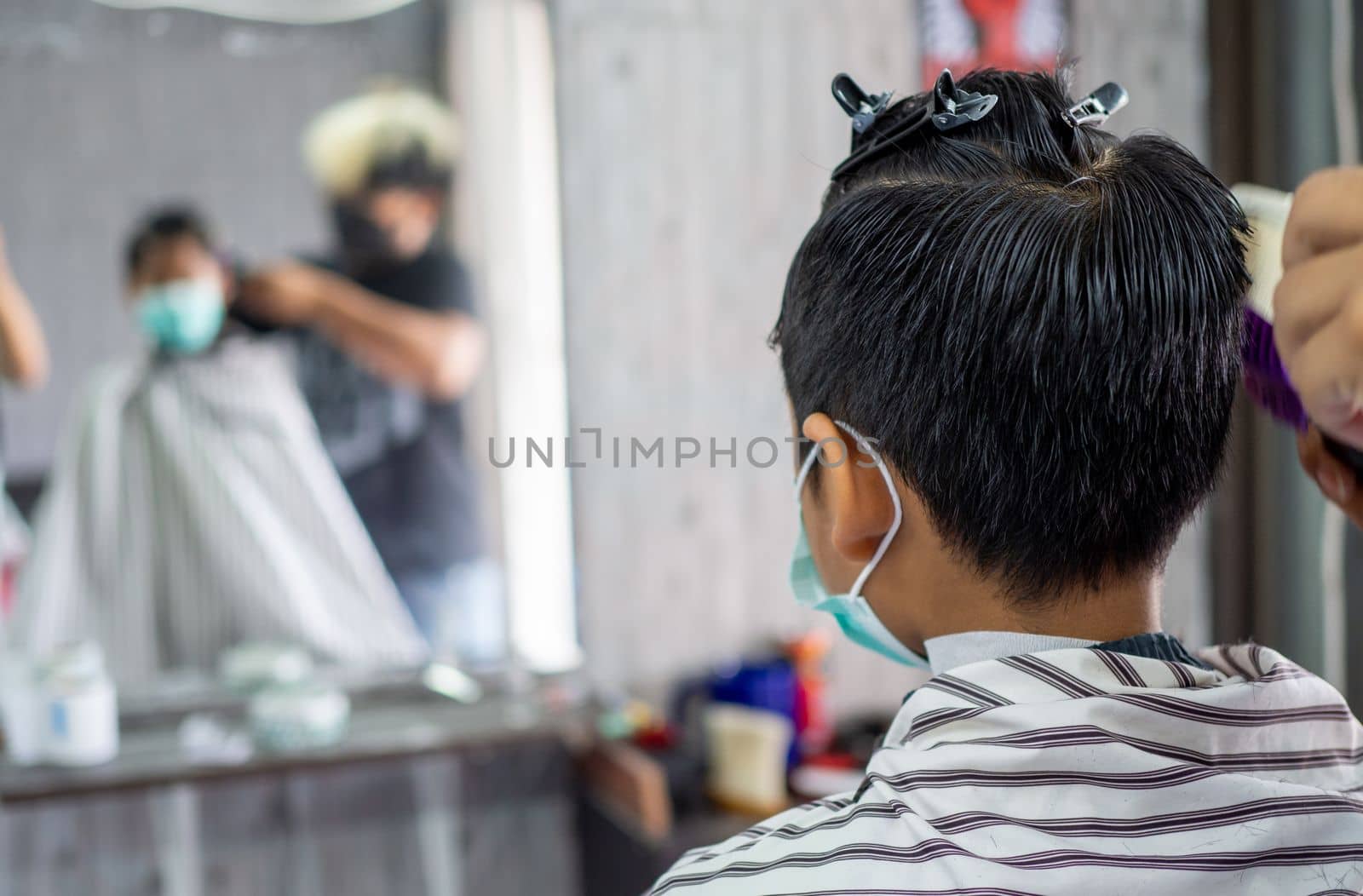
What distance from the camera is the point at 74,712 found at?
1773 millimetres

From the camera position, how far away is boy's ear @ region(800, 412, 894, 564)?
75cm

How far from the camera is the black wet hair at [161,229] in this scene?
1926 millimetres

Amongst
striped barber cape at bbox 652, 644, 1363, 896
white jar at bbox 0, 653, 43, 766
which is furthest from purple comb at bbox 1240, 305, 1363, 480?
white jar at bbox 0, 653, 43, 766

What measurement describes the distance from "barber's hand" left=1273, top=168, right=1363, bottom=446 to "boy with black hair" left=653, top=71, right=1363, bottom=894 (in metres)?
0.08

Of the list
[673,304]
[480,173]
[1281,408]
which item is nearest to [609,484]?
[673,304]

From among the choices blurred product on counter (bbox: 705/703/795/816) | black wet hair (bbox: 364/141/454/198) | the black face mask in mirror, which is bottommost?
blurred product on counter (bbox: 705/703/795/816)

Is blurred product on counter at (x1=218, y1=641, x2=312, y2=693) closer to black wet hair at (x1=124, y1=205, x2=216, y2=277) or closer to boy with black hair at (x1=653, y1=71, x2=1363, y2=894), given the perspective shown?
black wet hair at (x1=124, y1=205, x2=216, y2=277)

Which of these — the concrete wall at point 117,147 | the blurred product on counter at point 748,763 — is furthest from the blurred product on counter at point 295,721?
the blurred product on counter at point 748,763

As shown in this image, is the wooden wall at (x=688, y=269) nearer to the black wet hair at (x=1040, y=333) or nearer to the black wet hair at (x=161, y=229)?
the black wet hair at (x=161, y=229)

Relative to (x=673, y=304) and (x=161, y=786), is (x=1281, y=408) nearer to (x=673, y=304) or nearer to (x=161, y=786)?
(x=673, y=304)

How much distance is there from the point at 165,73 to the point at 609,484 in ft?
3.69

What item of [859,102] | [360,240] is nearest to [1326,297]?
[859,102]

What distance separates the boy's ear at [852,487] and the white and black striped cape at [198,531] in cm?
152

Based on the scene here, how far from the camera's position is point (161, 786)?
179 centimetres
